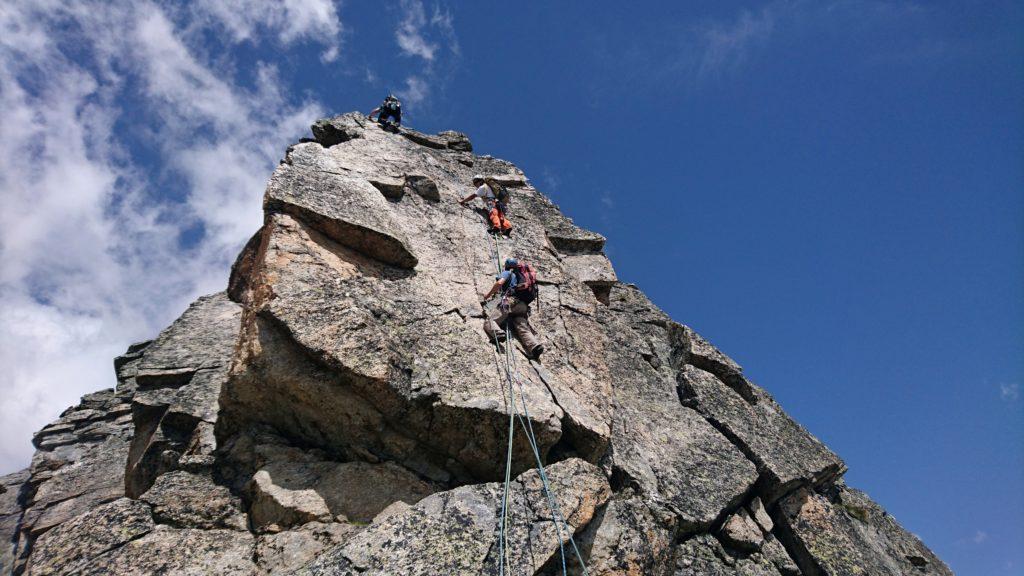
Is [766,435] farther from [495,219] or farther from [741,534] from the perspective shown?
[495,219]

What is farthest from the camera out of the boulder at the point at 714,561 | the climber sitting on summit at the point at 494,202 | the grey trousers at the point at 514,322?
the climber sitting on summit at the point at 494,202

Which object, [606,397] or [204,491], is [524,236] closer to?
[606,397]

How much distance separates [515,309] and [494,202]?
544 centimetres

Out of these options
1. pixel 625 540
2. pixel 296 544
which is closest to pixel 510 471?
pixel 625 540

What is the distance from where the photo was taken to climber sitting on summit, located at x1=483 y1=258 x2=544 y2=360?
1034cm

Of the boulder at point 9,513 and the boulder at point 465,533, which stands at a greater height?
the boulder at point 465,533

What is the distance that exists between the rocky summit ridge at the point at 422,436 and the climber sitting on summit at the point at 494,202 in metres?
0.41

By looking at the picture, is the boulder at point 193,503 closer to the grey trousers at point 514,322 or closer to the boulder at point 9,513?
the grey trousers at point 514,322

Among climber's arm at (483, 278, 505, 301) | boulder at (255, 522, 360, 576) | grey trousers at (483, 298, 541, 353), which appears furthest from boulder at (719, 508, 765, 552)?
boulder at (255, 522, 360, 576)

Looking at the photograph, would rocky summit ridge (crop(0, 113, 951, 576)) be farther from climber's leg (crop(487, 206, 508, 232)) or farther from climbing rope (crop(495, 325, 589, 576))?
climber's leg (crop(487, 206, 508, 232))

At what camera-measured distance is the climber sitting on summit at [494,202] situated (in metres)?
14.4

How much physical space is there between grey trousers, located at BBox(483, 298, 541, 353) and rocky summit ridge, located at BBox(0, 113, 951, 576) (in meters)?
0.30

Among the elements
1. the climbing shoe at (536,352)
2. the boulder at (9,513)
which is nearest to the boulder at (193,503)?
the climbing shoe at (536,352)

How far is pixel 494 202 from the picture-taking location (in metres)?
15.2
